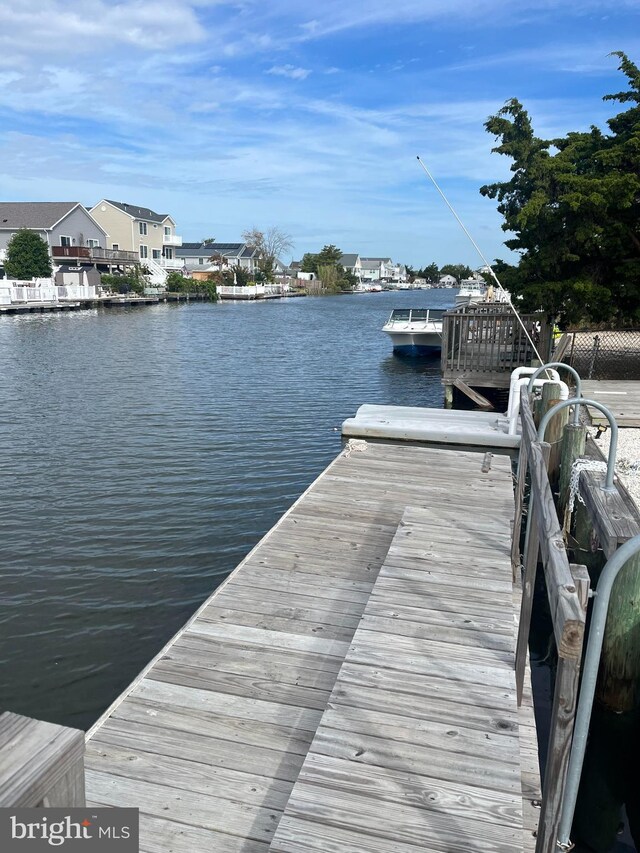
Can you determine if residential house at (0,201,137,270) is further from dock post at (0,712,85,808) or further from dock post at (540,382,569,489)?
dock post at (0,712,85,808)

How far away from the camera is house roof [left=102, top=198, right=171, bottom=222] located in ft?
248

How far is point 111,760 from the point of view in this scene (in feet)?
11.9

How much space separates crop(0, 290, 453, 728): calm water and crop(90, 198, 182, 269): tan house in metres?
50.7

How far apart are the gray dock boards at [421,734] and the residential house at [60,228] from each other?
6670 cm

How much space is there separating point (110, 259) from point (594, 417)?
65.9 m

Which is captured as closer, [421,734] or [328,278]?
[421,734]

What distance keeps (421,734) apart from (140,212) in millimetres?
82690

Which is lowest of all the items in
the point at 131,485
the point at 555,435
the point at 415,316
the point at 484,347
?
the point at 131,485

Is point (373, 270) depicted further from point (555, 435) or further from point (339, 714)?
point (339, 714)

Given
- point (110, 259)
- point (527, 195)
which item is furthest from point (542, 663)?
point (110, 259)

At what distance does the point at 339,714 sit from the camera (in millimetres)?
3543

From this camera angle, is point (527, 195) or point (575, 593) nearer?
point (575, 593)

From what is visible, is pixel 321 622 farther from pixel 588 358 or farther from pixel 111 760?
pixel 588 358

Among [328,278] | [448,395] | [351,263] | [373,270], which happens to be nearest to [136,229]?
[328,278]
